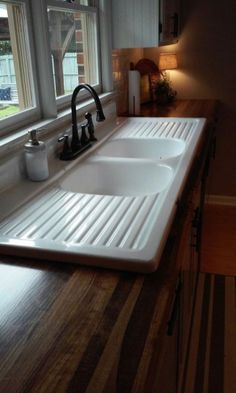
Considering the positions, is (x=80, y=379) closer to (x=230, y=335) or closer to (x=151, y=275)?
(x=151, y=275)

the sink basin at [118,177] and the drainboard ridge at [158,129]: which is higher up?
the drainboard ridge at [158,129]

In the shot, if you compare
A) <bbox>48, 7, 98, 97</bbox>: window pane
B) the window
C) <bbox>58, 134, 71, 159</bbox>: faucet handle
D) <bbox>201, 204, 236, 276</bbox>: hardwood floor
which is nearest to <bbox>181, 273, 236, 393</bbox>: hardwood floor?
<bbox>201, 204, 236, 276</bbox>: hardwood floor

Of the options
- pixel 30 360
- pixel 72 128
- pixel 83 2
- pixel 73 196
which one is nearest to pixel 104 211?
pixel 73 196

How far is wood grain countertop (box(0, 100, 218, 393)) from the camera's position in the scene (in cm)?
60

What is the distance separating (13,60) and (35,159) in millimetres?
485

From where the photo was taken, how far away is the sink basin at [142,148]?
194 cm

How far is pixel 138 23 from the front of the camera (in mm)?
2389

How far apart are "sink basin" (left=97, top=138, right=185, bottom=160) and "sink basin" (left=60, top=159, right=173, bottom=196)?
30 cm

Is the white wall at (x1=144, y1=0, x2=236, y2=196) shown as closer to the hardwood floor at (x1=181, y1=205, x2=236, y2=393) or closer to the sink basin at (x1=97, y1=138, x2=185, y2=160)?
the hardwood floor at (x1=181, y1=205, x2=236, y2=393)

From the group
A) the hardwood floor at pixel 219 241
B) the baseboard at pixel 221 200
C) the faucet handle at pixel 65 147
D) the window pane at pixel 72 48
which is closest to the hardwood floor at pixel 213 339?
the hardwood floor at pixel 219 241

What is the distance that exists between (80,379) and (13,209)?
2.22 feet

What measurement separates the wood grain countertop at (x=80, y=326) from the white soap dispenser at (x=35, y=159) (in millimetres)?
515

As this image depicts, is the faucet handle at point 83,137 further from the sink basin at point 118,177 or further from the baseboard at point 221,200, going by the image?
the baseboard at point 221,200

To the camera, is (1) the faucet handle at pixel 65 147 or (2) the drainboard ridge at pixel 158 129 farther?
(2) the drainboard ridge at pixel 158 129
